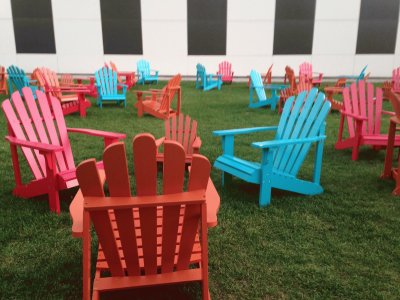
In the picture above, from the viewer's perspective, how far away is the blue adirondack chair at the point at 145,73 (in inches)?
550

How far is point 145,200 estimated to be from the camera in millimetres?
1469

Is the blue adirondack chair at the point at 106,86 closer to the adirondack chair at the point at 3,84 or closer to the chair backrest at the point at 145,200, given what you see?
the adirondack chair at the point at 3,84

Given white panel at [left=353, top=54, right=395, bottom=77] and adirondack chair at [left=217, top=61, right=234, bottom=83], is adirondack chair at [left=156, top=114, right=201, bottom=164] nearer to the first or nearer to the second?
adirondack chair at [left=217, top=61, right=234, bottom=83]

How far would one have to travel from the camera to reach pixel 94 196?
1458 millimetres

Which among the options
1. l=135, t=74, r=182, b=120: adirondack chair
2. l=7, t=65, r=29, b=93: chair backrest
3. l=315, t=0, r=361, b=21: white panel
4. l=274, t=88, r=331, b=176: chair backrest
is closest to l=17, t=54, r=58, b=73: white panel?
l=7, t=65, r=29, b=93: chair backrest

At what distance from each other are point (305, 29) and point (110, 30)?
8.32m

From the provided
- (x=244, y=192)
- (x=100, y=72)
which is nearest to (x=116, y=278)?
(x=244, y=192)

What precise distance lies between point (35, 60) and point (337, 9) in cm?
1304

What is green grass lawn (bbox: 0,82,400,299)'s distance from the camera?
214 centimetres

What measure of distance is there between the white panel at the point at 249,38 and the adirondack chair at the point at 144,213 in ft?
47.3

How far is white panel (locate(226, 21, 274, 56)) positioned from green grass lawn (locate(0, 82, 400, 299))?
11797 millimetres

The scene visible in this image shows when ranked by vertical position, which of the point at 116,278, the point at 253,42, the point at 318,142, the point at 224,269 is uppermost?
the point at 253,42

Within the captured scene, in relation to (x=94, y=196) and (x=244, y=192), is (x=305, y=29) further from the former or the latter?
(x=94, y=196)

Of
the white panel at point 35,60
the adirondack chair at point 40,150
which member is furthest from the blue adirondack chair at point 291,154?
the white panel at point 35,60
